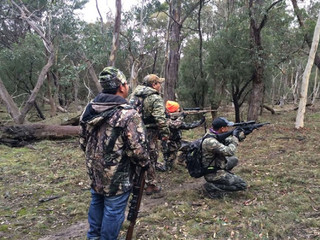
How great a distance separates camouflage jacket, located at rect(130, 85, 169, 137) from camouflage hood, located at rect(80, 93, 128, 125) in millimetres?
1886

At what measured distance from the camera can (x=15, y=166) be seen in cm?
708

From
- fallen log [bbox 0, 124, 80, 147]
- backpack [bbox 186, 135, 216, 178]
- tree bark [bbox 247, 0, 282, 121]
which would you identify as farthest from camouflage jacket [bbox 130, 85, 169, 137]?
tree bark [bbox 247, 0, 282, 121]

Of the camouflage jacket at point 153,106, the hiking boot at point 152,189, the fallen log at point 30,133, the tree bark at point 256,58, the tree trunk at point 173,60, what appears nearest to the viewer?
the camouflage jacket at point 153,106

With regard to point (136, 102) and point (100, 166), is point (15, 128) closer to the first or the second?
point (136, 102)

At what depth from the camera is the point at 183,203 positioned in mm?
Result: 4590

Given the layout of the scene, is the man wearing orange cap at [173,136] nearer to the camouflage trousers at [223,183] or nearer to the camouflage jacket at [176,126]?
the camouflage jacket at [176,126]

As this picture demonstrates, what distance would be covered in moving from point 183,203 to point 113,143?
229 centimetres

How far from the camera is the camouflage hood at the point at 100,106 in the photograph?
2785mm

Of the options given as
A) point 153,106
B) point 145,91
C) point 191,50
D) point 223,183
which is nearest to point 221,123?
point 223,183

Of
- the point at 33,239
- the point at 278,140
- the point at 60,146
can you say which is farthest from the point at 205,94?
the point at 33,239

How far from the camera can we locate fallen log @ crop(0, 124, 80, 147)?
9430 mm

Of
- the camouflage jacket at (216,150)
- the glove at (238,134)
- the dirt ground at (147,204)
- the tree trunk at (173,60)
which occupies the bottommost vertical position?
the dirt ground at (147,204)

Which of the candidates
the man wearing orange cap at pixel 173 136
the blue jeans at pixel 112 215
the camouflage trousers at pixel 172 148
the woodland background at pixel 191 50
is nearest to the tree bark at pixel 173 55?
the woodland background at pixel 191 50

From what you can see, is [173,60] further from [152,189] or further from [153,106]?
Answer: [152,189]
